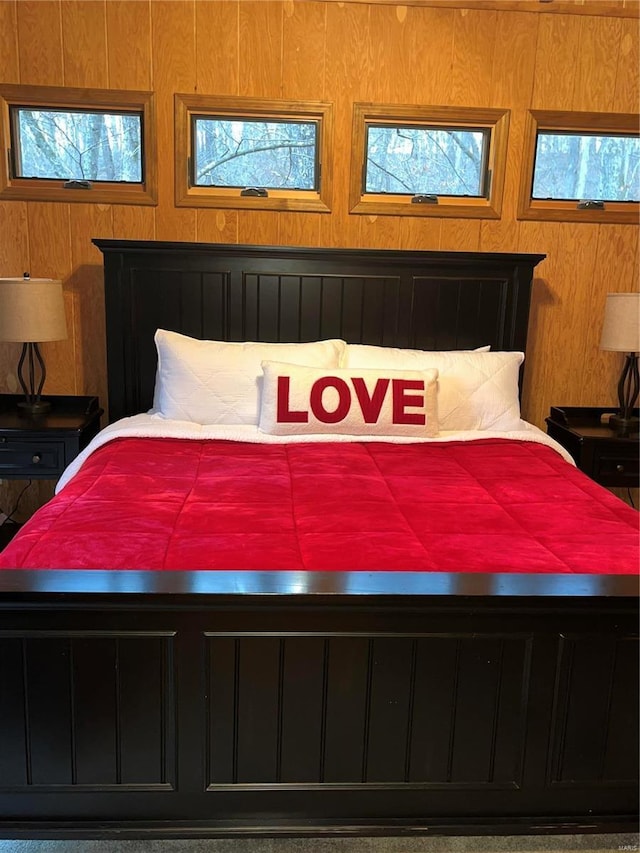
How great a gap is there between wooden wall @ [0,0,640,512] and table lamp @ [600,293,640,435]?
301mm

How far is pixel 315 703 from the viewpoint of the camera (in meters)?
1.52

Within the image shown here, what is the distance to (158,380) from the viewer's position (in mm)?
3084

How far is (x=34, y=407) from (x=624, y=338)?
2.50 meters

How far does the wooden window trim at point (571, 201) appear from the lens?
10.9ft

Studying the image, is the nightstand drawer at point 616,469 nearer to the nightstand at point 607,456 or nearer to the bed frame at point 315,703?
the nightstand at point 607,456

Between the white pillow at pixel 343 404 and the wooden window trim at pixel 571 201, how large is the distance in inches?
45.3

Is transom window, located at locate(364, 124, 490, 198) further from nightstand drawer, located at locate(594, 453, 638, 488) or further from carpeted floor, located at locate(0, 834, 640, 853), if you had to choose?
carpeted floor, located at locate(0, 834, 640, 853)

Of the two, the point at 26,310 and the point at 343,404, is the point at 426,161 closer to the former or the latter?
the point at 343,404

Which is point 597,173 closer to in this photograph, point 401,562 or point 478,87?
point 478,87


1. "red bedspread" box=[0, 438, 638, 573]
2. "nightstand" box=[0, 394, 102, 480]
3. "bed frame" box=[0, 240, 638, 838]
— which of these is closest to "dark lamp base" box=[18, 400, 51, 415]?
"nightstand" box=[0, 394, 102, 480]

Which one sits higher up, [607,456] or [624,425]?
[624,425]

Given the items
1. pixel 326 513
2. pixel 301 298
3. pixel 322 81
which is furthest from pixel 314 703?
pixel 322 81

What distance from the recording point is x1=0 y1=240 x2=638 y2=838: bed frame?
147cm

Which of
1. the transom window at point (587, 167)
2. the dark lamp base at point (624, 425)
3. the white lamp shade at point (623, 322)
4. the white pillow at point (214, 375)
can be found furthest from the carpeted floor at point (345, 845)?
the transom window at point (587, 167)
